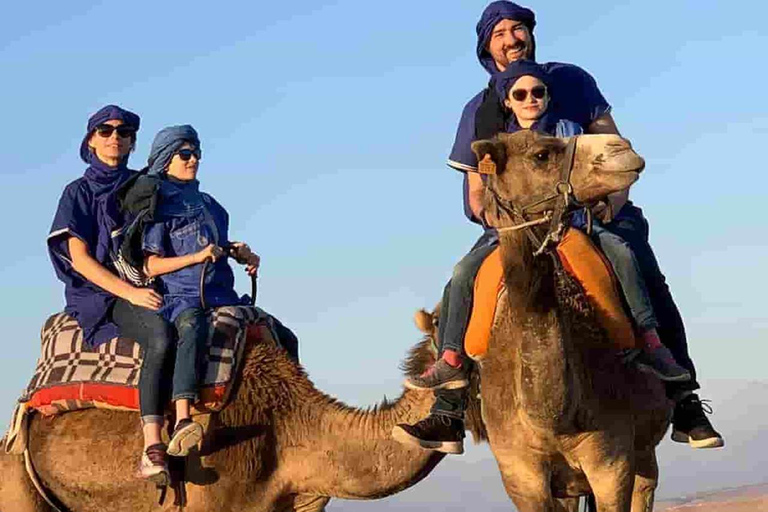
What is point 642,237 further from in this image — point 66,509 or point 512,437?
point 66,509

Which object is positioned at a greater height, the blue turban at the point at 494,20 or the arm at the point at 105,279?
the blue turban at the point at 494,20

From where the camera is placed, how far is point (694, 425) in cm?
824

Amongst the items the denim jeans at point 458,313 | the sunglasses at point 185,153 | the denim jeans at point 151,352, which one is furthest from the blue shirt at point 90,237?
the denim jeans at point 458,313

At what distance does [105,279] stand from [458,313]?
11.0 ft

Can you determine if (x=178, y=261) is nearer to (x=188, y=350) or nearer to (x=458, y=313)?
(x=188, y=350)

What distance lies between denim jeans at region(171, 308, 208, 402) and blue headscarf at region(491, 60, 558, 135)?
→ 3.03 meters

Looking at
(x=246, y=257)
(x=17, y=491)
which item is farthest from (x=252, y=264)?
(x=17, y=491)

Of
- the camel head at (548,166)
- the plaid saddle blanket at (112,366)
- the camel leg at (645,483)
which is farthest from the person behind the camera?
the plaid saddle blanket at (112,366)

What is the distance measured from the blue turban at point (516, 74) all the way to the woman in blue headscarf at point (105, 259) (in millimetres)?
3305

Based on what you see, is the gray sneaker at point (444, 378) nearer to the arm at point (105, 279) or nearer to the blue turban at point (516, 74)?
the blue turban at point (516, 74)

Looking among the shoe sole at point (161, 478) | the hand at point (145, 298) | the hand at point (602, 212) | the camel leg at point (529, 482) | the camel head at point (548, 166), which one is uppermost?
the hand at point (145, 298)

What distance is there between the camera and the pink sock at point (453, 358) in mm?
8055

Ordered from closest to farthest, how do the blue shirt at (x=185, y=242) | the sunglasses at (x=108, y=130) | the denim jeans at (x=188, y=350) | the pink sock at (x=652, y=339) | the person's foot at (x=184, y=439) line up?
the pink sock at (x=652, y=339) → the person's foot at (x=184, y=439) → the denim jeans at (x=188, y=350) → the blue shirt at (x=185, y=242) → the sunglasses at (x=108, y=130)

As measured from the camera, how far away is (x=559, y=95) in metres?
8.78
